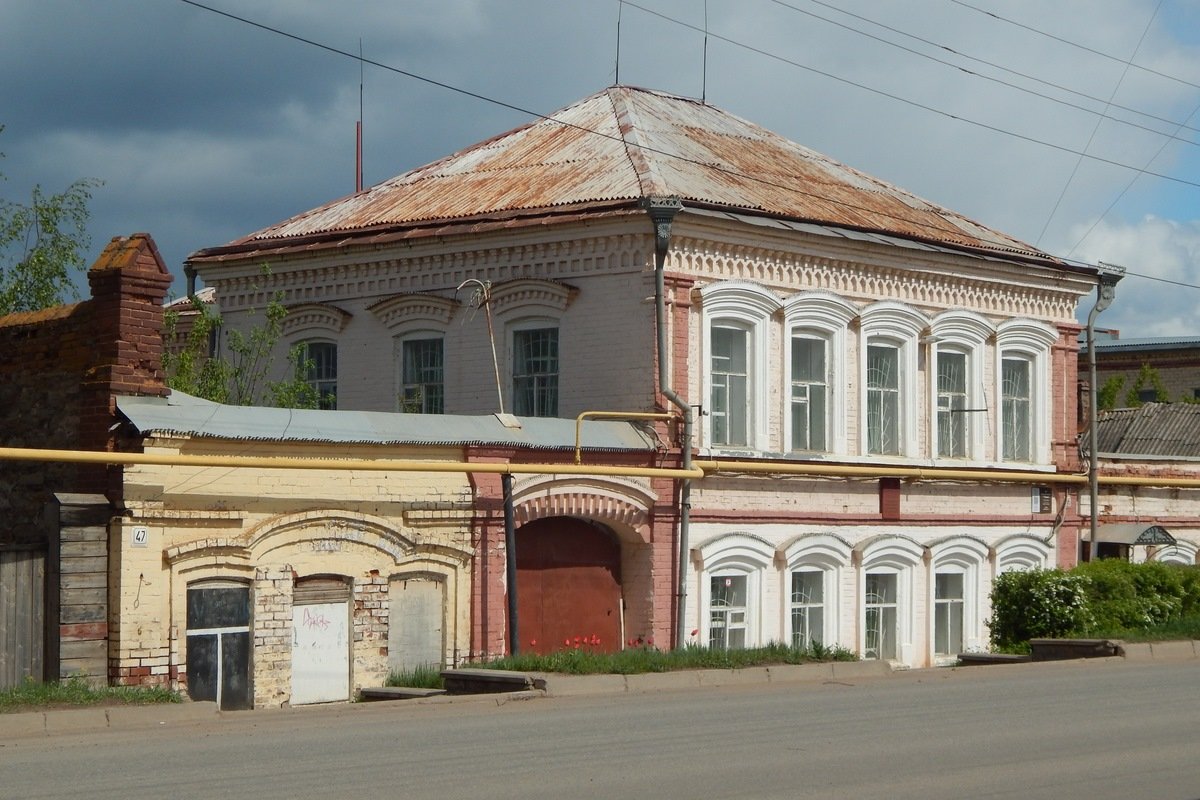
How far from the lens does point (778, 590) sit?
24.2 metres

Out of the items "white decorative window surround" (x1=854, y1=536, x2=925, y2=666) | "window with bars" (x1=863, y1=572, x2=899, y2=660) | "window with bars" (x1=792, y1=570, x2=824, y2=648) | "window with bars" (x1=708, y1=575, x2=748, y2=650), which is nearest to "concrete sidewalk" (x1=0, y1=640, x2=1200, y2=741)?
"window with bars" (x1=708, y1=575, x2=748, y2=650)

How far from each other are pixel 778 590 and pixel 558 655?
7.21 m

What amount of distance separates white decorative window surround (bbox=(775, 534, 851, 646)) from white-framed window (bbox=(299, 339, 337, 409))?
7006 mm

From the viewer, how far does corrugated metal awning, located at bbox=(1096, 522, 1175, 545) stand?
93.5 ft

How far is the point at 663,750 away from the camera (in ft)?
38.8

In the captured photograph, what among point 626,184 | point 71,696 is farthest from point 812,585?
point 71,696

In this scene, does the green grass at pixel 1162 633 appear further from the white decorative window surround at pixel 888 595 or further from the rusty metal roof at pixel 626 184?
the rusty metal roof at pixel 626 184

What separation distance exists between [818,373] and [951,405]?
310 cm

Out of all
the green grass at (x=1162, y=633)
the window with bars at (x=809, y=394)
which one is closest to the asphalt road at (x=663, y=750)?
the green grass at (x=1162, y=633)

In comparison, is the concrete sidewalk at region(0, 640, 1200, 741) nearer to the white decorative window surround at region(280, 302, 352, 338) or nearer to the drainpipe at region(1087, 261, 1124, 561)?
the drainpipe at region(1087, 261, 1124, 561)

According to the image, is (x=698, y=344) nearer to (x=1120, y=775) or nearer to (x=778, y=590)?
(x=778, y=590)

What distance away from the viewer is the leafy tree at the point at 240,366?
24.4 metres

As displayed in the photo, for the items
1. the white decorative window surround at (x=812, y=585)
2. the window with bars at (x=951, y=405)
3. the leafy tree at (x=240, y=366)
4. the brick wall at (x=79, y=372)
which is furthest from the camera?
the window with bars at (x=951, y=405)

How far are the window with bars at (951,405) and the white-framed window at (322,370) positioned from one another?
9146 mm
